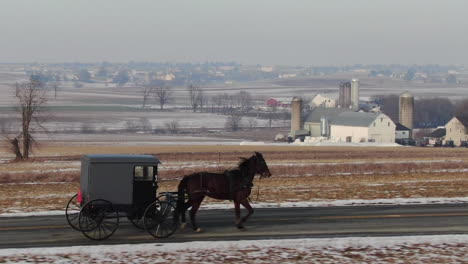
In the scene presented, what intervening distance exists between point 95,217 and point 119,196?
2.65ft

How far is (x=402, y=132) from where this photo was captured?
13025 centimetres

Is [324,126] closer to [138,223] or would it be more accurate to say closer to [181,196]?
[138,223]

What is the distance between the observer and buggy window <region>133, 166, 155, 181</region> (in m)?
19.1

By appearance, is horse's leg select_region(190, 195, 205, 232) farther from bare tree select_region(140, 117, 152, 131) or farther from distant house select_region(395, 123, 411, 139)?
bare tree select_region(140, 117, 152, 131)

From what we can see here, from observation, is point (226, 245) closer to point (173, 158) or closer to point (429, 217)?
point (429, 217)

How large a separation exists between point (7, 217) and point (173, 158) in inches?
1535

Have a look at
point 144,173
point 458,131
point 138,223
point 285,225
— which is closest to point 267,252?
point 285,225

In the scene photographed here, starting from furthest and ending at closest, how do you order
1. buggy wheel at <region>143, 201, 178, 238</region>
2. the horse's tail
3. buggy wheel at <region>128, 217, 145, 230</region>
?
buggy wheel at <region>128, 217, 145, 230</region>
the horse's tail
buggy wheel at <region>143, 201, 178, 238</region>

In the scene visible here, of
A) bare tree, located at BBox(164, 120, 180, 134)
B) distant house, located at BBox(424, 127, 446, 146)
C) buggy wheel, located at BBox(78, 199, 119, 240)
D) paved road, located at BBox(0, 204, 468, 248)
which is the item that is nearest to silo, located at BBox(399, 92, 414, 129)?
distant house, located at BBox(424, 127, 446, 146)

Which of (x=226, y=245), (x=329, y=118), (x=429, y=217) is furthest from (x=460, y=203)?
Answer: (x=329, y=118)

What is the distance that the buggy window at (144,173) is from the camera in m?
19.1

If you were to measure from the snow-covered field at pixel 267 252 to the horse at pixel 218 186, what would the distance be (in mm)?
1435

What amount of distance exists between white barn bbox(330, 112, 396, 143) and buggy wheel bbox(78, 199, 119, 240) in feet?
347

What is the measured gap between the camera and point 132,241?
1855cm
